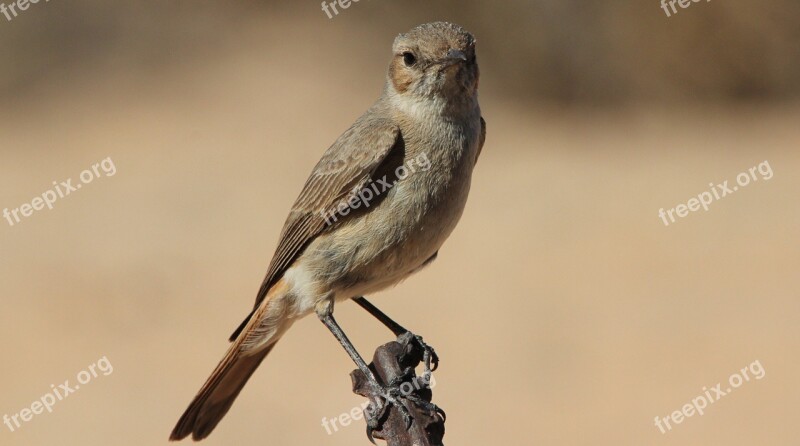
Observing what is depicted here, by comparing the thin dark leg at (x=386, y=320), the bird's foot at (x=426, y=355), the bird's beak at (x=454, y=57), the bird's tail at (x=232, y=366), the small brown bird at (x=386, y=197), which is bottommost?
the bird's foot at (x=426, y=355)

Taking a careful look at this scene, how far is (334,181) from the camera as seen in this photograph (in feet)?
17.0

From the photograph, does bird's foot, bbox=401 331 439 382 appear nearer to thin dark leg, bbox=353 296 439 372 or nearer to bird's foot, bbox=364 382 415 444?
thin dark leg, bbox=353 296 439 372

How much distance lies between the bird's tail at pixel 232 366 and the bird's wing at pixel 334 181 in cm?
10

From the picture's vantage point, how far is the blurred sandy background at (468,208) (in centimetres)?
960

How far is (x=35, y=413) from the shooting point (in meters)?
9.45

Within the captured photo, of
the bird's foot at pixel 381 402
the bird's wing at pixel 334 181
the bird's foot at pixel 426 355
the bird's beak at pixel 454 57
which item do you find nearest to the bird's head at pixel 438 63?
the bird's beak at pixel 454 57

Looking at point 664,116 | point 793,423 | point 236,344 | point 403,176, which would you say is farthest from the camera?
point 664,116

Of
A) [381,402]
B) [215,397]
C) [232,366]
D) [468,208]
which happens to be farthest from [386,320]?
[468,208]

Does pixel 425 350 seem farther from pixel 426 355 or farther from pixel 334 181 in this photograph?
pixel 334 181

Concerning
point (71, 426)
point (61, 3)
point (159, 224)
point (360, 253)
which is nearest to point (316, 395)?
point (71, 426)

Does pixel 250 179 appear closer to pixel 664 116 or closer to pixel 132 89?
pixel 132 89

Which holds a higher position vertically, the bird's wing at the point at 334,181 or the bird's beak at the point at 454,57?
the bird's beak at the point at 454,57

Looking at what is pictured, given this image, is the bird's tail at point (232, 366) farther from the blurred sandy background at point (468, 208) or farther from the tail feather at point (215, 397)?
the blurred sandy background at point (468, 208)

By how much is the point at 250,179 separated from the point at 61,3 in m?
3.98
